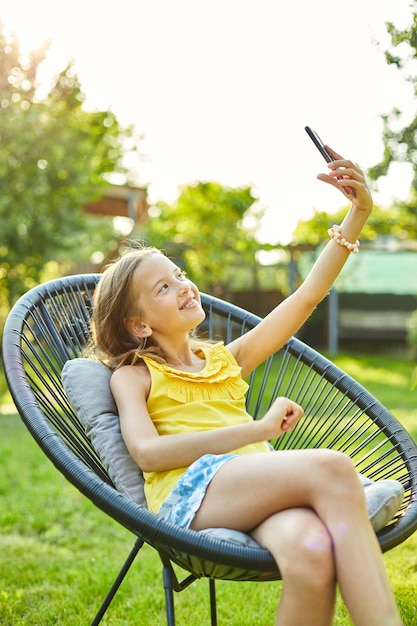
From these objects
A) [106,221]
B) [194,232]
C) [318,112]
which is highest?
[318,112]

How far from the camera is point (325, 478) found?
1231mm

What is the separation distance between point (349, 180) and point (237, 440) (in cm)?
67

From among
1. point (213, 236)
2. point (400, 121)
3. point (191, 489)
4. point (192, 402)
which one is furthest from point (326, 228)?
point (191, 489)

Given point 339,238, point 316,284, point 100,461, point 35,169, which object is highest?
point 339,238

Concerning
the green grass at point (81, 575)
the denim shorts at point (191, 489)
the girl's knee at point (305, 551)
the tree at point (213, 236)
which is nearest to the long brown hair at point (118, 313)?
the denim shorts at point (191, 489)

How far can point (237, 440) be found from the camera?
1.32m

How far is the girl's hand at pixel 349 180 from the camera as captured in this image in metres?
1.63

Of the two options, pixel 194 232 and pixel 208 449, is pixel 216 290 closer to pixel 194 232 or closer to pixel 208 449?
pixel 194 232

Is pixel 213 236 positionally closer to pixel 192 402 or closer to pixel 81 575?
pixel 81 575

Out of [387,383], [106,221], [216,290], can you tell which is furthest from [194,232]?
[106,221]

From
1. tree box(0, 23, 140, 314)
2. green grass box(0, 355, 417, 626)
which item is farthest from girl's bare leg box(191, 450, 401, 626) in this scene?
tree box(0, 23, 140, 314)

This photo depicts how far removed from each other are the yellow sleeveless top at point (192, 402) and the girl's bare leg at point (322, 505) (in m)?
0.16

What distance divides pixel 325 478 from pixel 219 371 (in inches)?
19.9

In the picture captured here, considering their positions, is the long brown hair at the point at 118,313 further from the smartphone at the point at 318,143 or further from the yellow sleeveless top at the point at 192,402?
the smartphone at the point at 318,143
